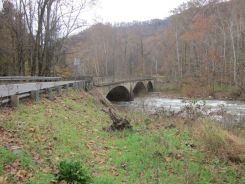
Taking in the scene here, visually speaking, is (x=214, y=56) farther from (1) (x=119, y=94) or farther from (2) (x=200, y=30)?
(1) (x=119, y=94)

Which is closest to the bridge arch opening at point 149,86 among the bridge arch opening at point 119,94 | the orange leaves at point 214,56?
the orange leaves at point 214,56

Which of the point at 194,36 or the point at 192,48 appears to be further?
the point at 192,48

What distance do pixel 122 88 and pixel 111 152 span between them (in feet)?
123

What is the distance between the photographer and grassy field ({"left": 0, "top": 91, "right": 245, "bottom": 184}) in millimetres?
7141

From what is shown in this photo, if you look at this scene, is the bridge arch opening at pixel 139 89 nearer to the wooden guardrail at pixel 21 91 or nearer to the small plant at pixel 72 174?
the wooden guardrail at pixel 21 91

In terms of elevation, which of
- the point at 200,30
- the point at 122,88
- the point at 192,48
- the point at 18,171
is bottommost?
the point at 18,171

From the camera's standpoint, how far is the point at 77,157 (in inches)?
330

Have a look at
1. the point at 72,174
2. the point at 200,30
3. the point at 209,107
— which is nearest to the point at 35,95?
the point at 72,174

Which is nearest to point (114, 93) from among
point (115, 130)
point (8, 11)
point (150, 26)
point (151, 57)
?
point (8, 11)

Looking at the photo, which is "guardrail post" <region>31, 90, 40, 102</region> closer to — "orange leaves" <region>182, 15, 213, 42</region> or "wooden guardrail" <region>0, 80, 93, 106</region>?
"wooden guardrail" <region>0, 80, 93, 106</region>

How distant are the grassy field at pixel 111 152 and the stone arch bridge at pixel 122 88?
2298cm

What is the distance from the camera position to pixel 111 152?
956 centimetres

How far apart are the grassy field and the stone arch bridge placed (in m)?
23.0

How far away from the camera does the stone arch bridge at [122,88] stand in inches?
1457
